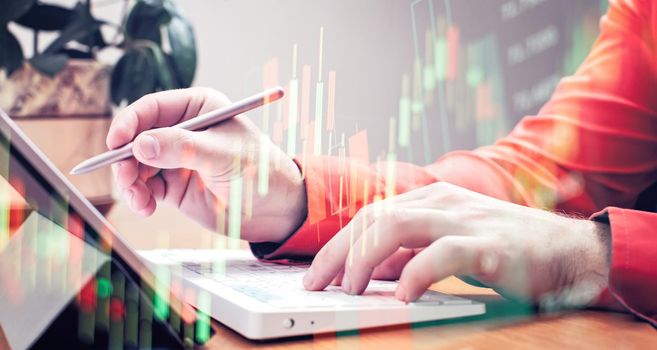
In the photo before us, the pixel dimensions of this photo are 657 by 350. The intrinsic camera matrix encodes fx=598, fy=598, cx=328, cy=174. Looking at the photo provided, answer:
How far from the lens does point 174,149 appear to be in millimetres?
499

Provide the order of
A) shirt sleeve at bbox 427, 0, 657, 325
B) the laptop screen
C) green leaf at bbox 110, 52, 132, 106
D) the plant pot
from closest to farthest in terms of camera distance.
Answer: the laptop screen → shirt sleeve at bbox 427, 0, 657, 325 → the plant pot → green leaf at bbox 110, 52, 132, 106

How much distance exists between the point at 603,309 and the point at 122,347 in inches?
12.9

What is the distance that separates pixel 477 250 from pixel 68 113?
2.83 feet

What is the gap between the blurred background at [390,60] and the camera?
153cm

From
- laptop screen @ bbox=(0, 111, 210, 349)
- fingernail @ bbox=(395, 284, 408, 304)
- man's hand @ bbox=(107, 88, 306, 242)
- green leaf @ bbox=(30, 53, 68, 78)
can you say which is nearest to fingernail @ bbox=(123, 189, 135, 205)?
man's hand @ bbox=(107, 88, 306, 242)

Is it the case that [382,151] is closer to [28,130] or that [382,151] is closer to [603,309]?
[28,130]

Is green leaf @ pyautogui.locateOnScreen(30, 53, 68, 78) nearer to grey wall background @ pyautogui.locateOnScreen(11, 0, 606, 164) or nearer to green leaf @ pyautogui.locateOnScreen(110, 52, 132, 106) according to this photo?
green leaf @ pyautogui.locateOnScreen(110, 52, 132, 106)

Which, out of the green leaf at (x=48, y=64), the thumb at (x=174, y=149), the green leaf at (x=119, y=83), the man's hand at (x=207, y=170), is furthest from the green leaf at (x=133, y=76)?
the thumb at (x=174, y=149)

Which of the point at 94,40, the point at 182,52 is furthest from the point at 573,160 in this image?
the point at 94,40

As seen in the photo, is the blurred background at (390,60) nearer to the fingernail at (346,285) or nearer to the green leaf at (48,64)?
the green leaf at (48,64)

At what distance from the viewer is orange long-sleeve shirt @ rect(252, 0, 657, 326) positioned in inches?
24.6

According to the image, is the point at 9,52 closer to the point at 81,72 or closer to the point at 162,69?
the point at 81,72

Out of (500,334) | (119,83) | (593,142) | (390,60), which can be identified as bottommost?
(500,334)

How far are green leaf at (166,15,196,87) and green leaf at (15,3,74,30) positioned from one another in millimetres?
196
